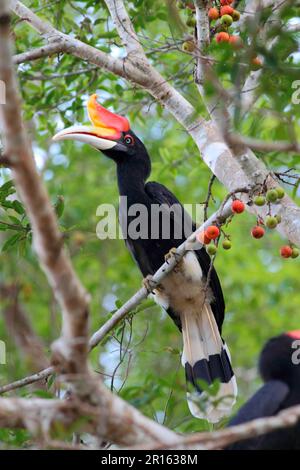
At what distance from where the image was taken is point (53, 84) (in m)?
6.09

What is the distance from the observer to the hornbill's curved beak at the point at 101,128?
17.5 feet

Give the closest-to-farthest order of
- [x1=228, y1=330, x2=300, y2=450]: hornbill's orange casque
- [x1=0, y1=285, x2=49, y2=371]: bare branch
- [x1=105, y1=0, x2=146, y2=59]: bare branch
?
[x1=228, y1=330, x2=300, y2=450]: hornbill's orange casque, [x1=105, y1=0, x2=146, y2=59]: bare branch, [x1=0, y1=285, x2=49, y2=371]: bare branch

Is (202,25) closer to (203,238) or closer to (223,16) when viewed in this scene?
(223,16)

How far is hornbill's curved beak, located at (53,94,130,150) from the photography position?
5349 mm

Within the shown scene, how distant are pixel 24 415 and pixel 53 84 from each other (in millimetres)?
3761

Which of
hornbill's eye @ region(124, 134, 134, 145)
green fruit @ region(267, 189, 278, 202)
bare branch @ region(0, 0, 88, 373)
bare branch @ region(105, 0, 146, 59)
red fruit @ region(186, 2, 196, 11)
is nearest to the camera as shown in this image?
bare branch @ region(0, 0, 88, 373)

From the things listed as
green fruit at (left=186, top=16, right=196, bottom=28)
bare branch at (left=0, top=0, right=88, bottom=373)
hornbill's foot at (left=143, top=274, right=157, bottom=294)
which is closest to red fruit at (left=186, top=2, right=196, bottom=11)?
green fruit at (left=186, top=16, right=196, bottom=28)

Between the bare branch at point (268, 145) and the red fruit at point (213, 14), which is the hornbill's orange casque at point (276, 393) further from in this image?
the red fruit at point (213, 14)

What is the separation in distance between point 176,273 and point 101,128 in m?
1.09

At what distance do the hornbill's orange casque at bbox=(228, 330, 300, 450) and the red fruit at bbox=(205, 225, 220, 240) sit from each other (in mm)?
536

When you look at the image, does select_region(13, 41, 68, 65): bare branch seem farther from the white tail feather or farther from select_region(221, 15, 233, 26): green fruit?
→ the white tail feather

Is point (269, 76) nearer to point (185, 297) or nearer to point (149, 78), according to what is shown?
point (149, 78)

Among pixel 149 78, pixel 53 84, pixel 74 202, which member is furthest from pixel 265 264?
pixel 149 78

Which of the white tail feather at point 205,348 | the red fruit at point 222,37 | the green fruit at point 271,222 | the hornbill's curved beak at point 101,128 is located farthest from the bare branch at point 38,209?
the hornbill's curved beak at point 101,128
